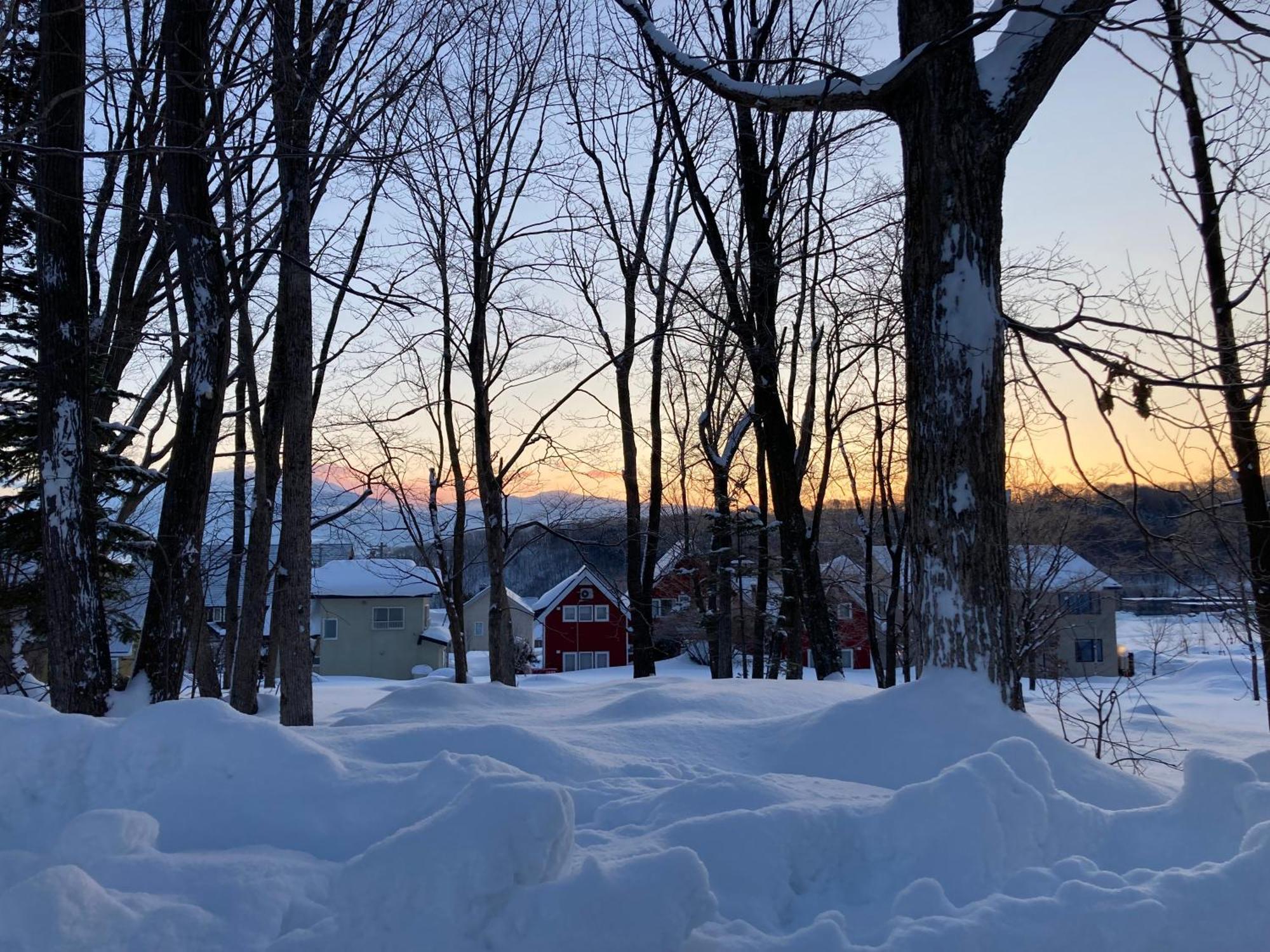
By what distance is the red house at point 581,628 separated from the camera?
1844 inches

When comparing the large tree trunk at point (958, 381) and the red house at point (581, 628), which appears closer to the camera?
the large tree trunk at point (958, 381)

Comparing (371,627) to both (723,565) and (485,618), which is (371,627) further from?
(723,565)

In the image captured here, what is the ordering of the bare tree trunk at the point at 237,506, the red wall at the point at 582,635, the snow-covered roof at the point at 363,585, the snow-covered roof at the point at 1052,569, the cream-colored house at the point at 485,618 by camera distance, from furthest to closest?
1. the cream-colored house at the point at 485,618
2. the red wall at the point at 582,635
3. the snow-covered roof at the point at 363,585
4. the snow-covered roof at the point at 1052,569
5. the bare tree trunk at the point at 237,506

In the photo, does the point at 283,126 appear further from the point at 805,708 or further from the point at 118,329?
the point at 118,329

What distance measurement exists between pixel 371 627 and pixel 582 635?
36.6 feet

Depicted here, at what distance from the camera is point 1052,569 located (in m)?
24.2

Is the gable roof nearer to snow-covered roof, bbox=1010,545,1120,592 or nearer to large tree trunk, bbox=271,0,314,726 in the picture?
snow-covered roof, bbox=1010,545,1120,592

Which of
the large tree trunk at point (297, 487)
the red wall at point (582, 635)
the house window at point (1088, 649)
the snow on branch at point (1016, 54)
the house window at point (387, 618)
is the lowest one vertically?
the house window at point (1088, 649)

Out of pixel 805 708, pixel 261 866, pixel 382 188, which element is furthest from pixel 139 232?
pixel 261 866

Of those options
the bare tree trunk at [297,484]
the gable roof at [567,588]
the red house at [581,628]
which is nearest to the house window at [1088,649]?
the red house at [581,628]

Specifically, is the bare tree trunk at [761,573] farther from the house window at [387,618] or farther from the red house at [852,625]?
the house window at [387,618]

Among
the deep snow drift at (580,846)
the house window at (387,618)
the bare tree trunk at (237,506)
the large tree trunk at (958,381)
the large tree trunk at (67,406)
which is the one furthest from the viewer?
the house window at (387,618)

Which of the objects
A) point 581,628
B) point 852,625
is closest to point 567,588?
point 581,628

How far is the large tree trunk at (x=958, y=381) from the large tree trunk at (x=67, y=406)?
6.02 metres
